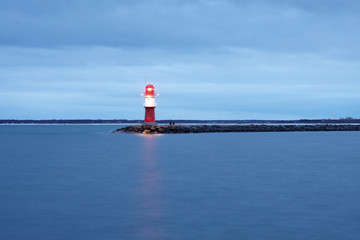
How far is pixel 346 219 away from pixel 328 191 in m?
4.14

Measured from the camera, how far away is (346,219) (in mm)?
9914

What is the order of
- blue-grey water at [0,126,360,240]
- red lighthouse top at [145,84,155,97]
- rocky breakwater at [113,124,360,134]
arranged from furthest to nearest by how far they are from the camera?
1. rocky breakwater at [113,124,360,134]
2. red lighthouse top at [145,84,155,97]
3. blue-grey water at [0,126,360,240]

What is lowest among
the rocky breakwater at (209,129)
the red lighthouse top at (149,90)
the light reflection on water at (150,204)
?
the light reflection on water at (150,204)

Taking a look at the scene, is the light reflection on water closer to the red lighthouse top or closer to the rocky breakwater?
the red lighthouse top

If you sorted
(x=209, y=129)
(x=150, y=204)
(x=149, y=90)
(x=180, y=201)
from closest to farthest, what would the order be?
(x=150, y=204) < (x=180, y=201) < (x=149, y=90) < (x=209, y=129)

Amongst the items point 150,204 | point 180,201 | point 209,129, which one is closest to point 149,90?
point 209,129

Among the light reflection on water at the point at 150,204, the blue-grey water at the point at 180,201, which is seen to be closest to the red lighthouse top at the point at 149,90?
the blue-grey water at the point at 180,201

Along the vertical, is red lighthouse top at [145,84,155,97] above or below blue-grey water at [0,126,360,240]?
above

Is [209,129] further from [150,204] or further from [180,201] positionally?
[150,204]

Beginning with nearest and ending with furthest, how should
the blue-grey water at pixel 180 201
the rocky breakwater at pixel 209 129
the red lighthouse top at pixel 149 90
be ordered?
the blue-grey water at pixel 180 201, the red lighthouse top at pixel 149 90, the rocky breakwater at pixel 209 129

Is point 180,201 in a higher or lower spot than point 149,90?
lower

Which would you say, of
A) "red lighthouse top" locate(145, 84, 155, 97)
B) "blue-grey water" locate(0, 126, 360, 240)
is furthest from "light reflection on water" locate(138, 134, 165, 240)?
"red lighthouse top" locate(145, 84, 155, 97)

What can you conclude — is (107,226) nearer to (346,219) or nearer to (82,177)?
(346,219)

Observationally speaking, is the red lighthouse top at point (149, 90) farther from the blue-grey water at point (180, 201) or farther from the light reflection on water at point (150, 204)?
the light reflection on water at point (150, 204)
